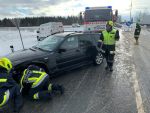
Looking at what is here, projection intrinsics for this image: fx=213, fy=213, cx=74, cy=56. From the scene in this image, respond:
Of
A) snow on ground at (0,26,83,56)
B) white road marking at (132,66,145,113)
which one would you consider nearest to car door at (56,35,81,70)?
white road marking at (132,66,145,113)

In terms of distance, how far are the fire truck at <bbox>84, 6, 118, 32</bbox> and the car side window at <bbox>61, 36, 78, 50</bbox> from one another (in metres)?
9.38

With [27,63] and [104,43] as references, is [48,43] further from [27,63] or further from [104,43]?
[104,43]

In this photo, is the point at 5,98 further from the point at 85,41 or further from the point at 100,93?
the point at 85,41

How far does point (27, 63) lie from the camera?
639cm

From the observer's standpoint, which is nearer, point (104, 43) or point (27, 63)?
point (27, 63)

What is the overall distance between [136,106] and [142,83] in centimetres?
186

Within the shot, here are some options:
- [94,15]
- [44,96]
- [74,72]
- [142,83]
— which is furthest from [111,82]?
[94,15]

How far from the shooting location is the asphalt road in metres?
5.02

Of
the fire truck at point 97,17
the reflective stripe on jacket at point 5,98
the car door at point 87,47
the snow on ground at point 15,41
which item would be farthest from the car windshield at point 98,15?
the reflective stripe on jacket at point 5,98

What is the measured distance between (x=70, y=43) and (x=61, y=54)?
743mm

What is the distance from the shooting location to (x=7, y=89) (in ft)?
15.6

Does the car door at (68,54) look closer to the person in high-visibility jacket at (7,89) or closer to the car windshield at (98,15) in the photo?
the person in high-visibility jacket at (7,89)

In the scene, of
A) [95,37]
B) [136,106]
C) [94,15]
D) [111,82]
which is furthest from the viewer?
[94,15]

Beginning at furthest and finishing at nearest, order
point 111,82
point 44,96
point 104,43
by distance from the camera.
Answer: point 104,43 → point 111,82 → point 44,96
